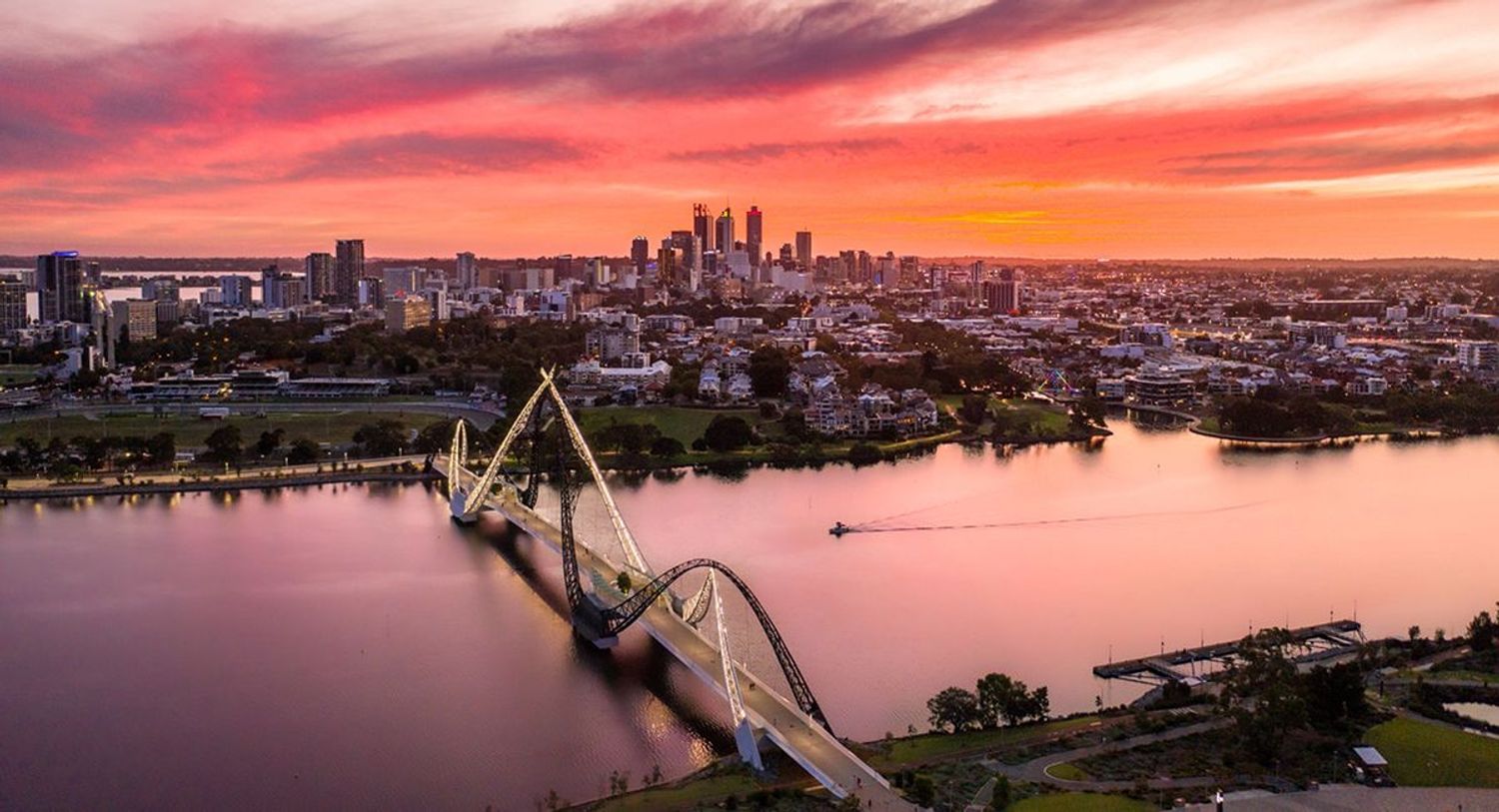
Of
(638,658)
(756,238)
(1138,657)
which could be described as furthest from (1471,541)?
(756,238)

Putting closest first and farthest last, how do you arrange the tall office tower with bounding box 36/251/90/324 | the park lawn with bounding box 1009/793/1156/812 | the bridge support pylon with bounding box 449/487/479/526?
the park lawn with bounding box 1009/793/1156/812, the bridge support pylon with bounding box 449/487/479/526, the tall office tower with bounding box 36/251/90/324

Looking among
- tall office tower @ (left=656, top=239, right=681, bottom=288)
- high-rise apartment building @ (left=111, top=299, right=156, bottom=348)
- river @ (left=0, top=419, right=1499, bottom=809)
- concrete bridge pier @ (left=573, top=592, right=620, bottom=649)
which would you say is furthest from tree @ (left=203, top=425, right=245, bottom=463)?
tall office tower @ (left=656, top=239, right=681, bottom=288)

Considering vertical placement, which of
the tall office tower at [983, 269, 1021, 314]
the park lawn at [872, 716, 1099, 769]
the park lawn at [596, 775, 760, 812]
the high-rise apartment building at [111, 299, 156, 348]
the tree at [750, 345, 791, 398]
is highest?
the tall office tower at [983, 269, 1021, 314]

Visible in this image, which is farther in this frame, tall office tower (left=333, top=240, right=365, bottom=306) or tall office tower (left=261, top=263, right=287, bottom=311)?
tall office tower (left=333, top=240, right=365, bottom=306)

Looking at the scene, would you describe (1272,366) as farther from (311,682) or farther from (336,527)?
(311,682)

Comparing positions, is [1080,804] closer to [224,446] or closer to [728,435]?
[728,435]

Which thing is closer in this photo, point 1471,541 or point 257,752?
point 257,752

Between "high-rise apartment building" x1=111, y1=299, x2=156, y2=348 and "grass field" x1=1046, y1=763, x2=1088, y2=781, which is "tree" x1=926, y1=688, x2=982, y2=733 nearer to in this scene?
"grass field" x1=1046, y1=763, x2=1088, y2=781
